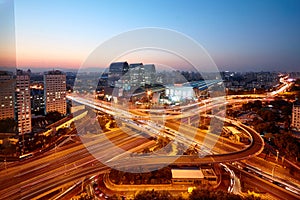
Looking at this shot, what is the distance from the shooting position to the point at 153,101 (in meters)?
7.43

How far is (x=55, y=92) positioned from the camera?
6.18m

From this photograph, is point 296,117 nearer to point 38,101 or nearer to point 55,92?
point 55,92

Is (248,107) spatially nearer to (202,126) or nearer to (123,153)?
(202,126)


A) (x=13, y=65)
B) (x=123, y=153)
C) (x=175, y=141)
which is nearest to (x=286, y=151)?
(x=175, y=141)

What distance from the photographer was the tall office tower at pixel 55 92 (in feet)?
19.6

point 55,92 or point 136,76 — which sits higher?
point 136,76

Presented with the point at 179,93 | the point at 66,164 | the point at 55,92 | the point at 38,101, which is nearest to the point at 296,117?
the point at 179,93

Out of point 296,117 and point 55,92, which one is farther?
point 55,92

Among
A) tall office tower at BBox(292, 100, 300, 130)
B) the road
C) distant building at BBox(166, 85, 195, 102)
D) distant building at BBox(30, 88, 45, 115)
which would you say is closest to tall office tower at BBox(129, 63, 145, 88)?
distant building at BBox(166, 85, 195, 102)

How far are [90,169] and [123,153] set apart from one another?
749 mm

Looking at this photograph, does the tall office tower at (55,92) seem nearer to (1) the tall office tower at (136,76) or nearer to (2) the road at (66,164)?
(1) the tall office tower at (136,76)

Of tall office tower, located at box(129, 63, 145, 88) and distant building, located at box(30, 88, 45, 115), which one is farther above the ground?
tall office tower, located at box(129, 63, 145, 88)

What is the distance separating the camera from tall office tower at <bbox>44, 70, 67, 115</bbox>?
235 inches

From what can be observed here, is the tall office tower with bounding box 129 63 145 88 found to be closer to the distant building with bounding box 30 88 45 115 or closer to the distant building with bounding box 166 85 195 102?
the distant building with bounding box 166 85 195 102
